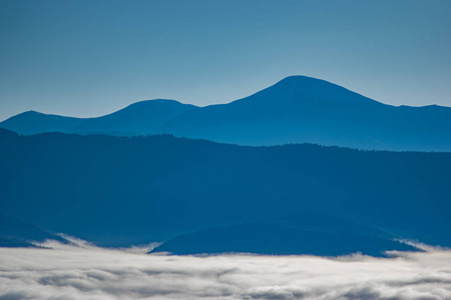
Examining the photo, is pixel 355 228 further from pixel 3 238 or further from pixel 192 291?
pixel 3 238

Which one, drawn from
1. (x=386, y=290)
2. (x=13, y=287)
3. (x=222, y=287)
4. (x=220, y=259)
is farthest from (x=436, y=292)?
(x=13, y=287)

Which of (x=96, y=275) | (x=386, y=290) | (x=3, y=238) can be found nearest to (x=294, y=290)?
(x=386, y=290)

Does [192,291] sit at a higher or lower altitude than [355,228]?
lower

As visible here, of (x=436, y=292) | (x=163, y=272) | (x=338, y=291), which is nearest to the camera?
(x=436, y=292)

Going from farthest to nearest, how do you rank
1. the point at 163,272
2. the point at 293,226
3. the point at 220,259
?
the point at 293,226 → the point at 220,259 → the point at 163,272

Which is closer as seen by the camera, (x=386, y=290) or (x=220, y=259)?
(x=386, y=290)

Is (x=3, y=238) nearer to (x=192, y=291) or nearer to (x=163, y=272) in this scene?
(x=163, y=272)
